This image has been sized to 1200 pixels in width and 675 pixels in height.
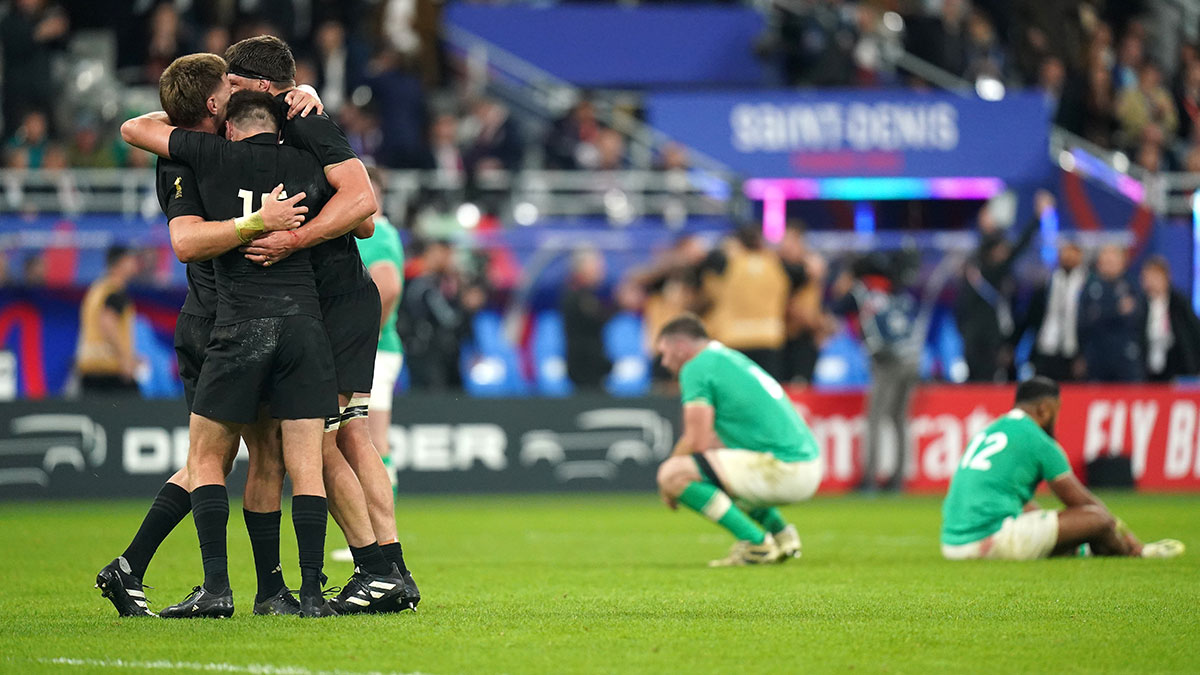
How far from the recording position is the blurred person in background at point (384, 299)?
9.46 meters

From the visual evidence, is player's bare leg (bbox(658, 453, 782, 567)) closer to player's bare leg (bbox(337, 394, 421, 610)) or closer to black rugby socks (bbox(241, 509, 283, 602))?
player's bare leg (bbox(337, 394, 421, 610))

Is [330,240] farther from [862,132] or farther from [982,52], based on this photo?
[982,52]

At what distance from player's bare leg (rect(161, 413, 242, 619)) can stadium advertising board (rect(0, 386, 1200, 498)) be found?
349 inches

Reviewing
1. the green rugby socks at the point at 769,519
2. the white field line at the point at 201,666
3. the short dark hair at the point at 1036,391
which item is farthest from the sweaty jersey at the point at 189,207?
the short dark hair at the point at 1036,391

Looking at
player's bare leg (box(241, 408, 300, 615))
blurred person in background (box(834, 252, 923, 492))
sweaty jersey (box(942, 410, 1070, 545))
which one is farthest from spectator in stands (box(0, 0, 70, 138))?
player's bare leg (box(241, 408, 300, 615))

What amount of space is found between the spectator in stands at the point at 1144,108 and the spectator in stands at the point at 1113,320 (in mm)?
5600

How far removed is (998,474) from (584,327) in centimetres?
848

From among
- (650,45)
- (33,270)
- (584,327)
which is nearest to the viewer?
(584,327)

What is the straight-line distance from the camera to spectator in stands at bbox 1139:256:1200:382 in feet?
59.2

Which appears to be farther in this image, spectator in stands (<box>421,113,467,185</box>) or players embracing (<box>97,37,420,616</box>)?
spectator in stands (<box>421,113,467,185</box>)

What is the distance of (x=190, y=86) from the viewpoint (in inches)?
274

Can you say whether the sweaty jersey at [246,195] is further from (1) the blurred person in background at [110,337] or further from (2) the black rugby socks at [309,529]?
(1) the blurred person in background at [110,337]

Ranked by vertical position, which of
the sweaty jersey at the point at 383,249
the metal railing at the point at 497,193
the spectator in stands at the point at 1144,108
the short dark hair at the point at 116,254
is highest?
the spectator in stands at the point at 1144,108

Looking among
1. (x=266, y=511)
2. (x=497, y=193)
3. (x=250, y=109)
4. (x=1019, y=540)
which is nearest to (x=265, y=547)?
(x=266, y=511)
